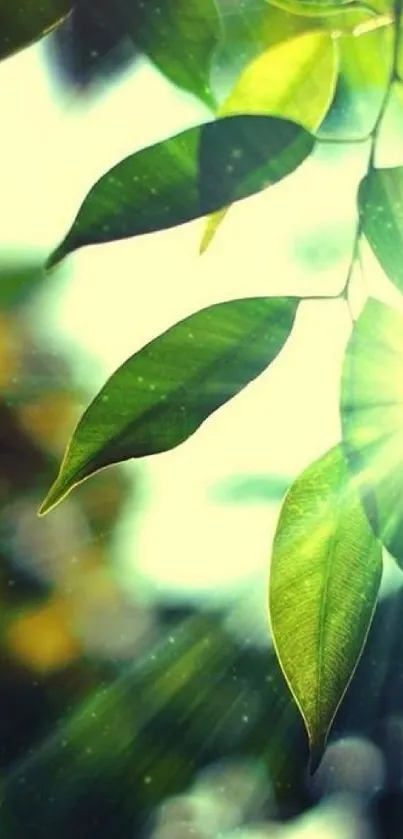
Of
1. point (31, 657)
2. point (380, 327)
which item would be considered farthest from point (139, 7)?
point (31, 657)

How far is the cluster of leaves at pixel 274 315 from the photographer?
562 millimetres

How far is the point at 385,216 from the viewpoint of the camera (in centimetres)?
59

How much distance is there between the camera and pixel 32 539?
0.57 meters

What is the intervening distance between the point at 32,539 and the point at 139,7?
30 centimetres

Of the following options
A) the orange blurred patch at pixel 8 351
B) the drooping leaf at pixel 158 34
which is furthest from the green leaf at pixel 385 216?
the orange blurred patch at pixel 8 351

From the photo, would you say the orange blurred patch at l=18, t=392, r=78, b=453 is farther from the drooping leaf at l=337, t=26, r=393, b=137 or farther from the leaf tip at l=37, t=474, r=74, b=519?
the drooping leaf at l=337, t=26, r=393, b=137

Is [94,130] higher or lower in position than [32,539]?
higher

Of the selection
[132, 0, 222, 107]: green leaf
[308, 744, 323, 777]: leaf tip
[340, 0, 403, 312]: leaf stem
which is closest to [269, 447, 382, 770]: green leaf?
[308, 744, 323, 777]: leaf tip

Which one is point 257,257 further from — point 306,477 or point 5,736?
point 5,736

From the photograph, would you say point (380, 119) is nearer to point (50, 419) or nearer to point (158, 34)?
point (158, 34)

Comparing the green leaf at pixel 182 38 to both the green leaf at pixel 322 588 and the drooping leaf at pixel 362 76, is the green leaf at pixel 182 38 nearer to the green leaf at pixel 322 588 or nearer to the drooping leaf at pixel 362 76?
the drooping leaf at pixel 362 76

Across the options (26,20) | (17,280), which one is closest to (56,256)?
(17,280)

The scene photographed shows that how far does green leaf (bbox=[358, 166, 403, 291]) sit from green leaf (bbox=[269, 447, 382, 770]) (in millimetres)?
110

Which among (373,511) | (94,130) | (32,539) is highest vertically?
(94,130)
